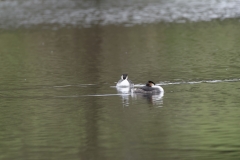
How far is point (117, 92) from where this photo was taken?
21.3 metres

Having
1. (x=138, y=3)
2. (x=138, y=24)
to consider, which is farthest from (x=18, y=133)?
(x=138, y=3)

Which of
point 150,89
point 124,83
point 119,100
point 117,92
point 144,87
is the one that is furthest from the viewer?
point 124,83

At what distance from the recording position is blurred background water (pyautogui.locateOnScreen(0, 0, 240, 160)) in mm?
14352

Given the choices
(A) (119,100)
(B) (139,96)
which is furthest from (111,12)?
(A) (119,100)

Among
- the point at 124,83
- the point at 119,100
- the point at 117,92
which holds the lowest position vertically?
the point at 119,100

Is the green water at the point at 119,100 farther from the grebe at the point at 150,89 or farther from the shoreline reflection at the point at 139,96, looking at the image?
the grebe at the point at 150,89

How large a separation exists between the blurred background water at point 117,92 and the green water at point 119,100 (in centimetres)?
2

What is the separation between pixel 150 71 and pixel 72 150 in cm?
1168

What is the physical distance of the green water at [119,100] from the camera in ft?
46.5

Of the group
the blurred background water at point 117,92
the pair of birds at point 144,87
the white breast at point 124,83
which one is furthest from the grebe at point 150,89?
the white breast at point 124,83

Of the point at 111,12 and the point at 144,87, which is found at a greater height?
the point at 111,12

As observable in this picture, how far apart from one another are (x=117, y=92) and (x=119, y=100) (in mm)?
1468

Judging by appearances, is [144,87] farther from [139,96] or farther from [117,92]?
[117,92]

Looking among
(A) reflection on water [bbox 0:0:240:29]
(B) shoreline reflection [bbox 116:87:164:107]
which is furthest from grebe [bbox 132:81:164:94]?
(A) reflection on water [bbox 0:0:240:29]
